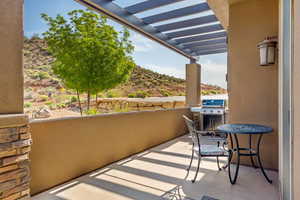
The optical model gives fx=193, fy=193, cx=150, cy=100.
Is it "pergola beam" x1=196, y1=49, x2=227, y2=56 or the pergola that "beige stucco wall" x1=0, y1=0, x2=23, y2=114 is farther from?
"pergola beam" x1=196, y1=49, x2=227, y2=56

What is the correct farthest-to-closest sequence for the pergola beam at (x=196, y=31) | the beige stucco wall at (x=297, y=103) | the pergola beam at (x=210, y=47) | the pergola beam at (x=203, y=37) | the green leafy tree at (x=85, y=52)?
the pergola beam at (x=210, y=47) → the pergola beam at (x=203, y=37) → the green leafy tree at (x=85, y=52) → the pergola beam at (x=196, y=31) → the beige stucco wall at (x=297, y=103)

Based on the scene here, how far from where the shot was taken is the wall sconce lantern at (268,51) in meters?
2.96

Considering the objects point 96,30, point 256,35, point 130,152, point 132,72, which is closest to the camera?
point 256,35

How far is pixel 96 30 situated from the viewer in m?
5.38

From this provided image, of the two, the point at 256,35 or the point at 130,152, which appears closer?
the point at 256,35

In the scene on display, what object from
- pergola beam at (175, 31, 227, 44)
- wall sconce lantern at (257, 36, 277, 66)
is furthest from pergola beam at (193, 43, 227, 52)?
wall sconce lantern at (257, 36, 277, 66)

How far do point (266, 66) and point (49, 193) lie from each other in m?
3.71

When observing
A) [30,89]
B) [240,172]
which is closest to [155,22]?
[30,89]

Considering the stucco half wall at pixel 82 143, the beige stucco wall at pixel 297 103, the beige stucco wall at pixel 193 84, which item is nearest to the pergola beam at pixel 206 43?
the beige stucco wall at pixel 193 84

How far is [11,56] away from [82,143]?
5.26ft

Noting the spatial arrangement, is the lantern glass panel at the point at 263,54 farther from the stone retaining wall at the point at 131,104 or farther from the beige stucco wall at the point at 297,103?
the stone retaining wall at the point at 131,104

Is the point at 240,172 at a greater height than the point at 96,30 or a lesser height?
lesser

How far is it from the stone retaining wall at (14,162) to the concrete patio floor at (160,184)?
0.60m

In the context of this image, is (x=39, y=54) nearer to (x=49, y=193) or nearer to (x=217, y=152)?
(x=49, y=193)
